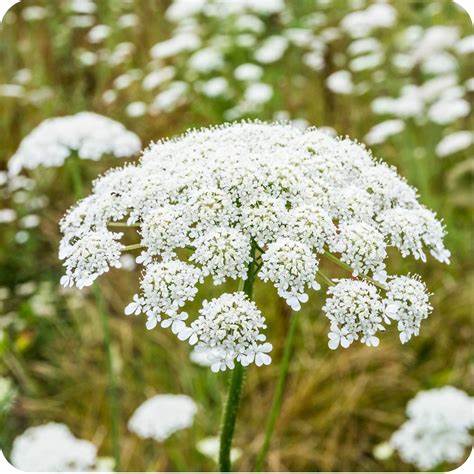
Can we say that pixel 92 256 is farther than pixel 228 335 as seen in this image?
Yes

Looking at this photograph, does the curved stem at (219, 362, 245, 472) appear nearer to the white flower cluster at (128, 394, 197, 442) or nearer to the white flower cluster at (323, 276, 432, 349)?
the white flower cluster at (323, 276, 432, 349)

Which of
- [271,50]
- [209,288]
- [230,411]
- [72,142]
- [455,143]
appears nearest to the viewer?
[230,411]

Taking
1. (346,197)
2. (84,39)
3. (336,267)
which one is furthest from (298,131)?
(84,39)

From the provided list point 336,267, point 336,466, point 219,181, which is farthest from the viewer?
point 336,267

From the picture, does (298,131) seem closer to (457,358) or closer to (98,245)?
(98,245)

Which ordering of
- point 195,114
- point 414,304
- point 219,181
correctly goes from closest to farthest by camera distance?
point 414,304 < point 219,181 < point 195,114

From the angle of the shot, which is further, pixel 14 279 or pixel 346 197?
pixel 14 279

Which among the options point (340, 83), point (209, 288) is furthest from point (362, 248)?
point (340, 83)

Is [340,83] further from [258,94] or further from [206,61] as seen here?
[206,61]
